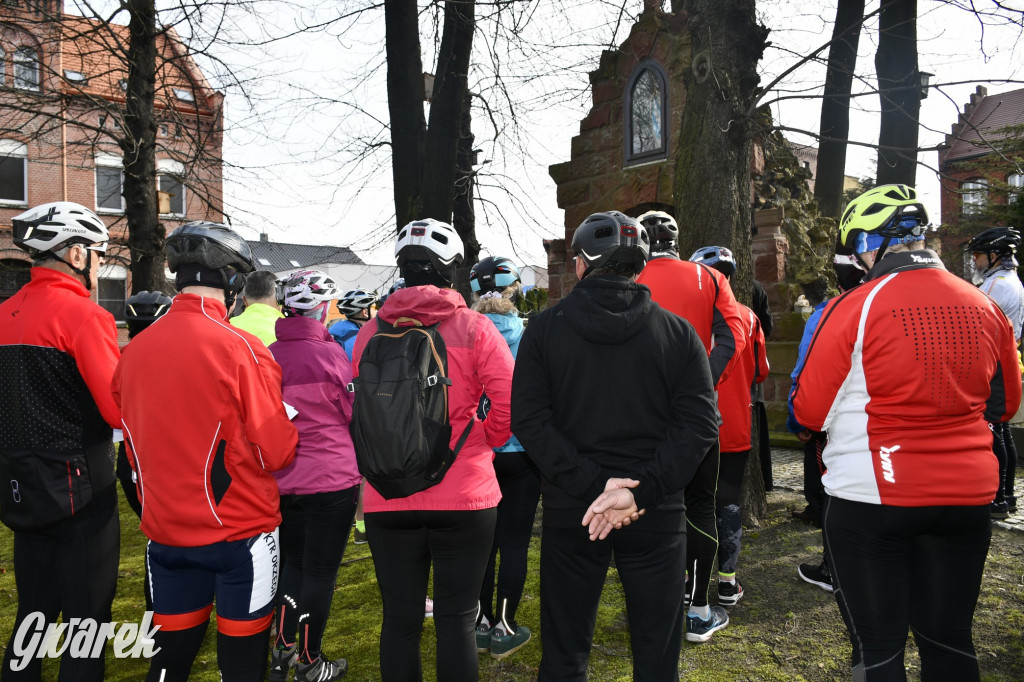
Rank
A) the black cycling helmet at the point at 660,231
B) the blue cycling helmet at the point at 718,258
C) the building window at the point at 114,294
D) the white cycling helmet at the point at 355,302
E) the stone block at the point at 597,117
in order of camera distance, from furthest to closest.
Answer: the building window at the point at 114,294, the stone block at the point at 597,117, the white cycling helmet at the point at 355,302, the blue cycling helmet at the point at 718,258, the black cycling helmet at the point at 660,231

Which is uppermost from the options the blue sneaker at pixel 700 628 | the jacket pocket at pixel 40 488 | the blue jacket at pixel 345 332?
the blue jacket at pixel 345 332

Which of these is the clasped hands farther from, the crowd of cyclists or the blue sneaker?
the blue sneaker

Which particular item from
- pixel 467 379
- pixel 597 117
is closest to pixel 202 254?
pixel 467 379

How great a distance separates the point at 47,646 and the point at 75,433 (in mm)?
851

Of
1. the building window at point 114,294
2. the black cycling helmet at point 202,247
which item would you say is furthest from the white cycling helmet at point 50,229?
the building window at point 114,294

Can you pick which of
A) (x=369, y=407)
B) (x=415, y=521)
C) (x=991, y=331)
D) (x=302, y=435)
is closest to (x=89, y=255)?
(x=302, y=435)

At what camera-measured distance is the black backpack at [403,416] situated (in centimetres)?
244

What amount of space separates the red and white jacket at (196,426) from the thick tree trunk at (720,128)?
13.1 ft

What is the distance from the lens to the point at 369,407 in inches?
97.5

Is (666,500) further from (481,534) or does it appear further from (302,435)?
(302,435)

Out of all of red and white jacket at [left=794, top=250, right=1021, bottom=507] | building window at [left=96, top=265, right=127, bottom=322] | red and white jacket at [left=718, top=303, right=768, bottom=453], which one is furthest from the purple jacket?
building window at [left=96, top=265, right=127, bottom=322]

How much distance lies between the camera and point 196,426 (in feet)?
7.78

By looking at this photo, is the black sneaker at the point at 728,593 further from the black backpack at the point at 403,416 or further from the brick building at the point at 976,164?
the brick building at the point at 976,164

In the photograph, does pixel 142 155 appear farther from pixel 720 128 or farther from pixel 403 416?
pixel 403 416
